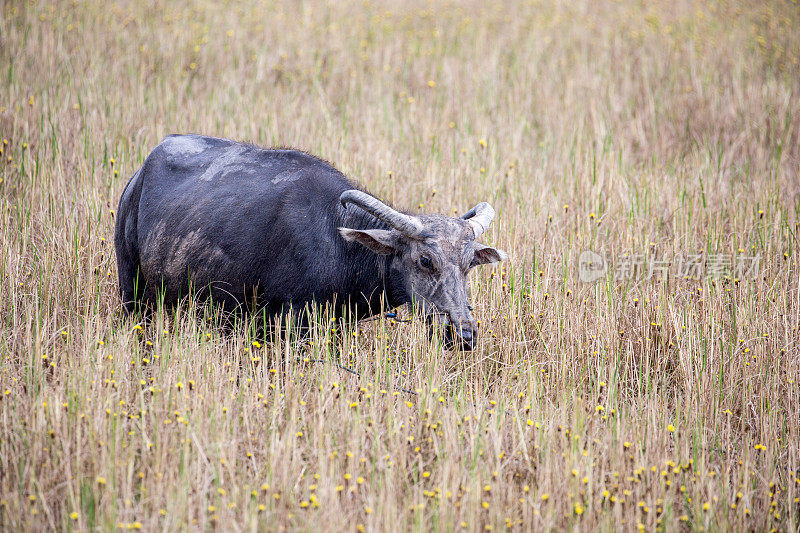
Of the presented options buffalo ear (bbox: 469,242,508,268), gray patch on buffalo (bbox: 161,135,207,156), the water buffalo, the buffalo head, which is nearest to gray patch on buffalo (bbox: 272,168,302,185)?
the water buffalo

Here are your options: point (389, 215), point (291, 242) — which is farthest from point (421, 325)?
point (291, 242)

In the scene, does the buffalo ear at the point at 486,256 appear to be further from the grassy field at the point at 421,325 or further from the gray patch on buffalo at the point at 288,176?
the gray patch on buffalo at the point at 288,176

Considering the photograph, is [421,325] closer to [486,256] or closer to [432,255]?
[432,255]

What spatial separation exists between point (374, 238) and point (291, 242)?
57 centimetres

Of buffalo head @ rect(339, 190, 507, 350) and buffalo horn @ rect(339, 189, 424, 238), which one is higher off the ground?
buffalo horn @ rect(339, 189, 424, 238)

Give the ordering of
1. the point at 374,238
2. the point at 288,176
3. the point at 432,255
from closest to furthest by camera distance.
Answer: the point at 432,255 → the point at 374,238 → the point at 288,176

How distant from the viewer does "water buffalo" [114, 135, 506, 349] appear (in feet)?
14.4

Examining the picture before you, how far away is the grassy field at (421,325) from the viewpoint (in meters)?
3.42

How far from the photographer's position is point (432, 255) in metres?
4.36

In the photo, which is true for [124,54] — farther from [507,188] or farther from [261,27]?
[507,188]

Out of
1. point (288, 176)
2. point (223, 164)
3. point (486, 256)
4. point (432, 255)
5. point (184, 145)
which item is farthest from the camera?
point (184, 145)

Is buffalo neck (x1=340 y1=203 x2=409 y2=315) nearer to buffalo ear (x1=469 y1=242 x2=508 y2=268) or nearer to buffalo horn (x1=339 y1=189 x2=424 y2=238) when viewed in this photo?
buffalo horn (x1=339 y1=189 x2=424 y2=238)

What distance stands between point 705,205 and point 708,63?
4948 millimetres

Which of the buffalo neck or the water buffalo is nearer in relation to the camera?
the water buffalo
